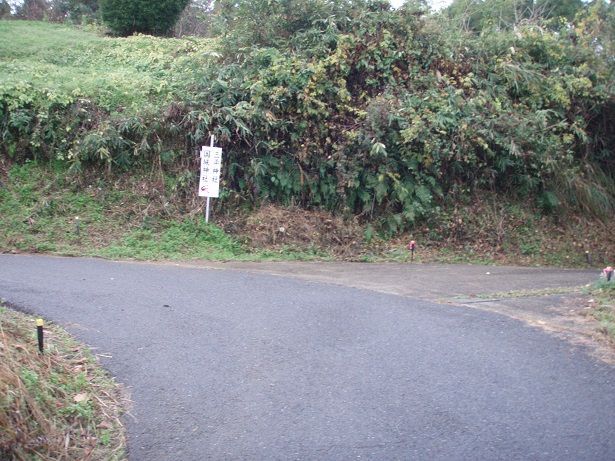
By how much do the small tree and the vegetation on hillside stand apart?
5.01 m

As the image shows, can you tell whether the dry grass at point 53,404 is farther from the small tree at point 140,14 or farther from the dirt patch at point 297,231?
the small tree at point 140,14

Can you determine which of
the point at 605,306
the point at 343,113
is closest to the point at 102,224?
the point at 343,113

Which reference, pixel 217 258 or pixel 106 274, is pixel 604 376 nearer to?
pixel 106 274

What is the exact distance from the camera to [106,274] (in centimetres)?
1067

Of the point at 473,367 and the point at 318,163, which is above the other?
the point at 318,163

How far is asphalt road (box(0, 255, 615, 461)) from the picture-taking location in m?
5.07

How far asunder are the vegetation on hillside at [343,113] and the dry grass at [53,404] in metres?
9.40

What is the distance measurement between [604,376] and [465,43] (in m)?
13.0

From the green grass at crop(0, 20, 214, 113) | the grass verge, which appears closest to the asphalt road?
the grass verge

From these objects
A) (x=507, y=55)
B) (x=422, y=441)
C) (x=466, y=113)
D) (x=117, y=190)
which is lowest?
(x=422, y=441)

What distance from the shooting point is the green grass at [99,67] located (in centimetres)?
1591

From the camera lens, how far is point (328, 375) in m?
6.39

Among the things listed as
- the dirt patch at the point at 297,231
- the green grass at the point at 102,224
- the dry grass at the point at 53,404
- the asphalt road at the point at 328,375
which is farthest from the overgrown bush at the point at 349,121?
the dry grass at the point at 53,404

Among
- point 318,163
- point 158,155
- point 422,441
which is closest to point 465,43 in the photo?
point 318,163
